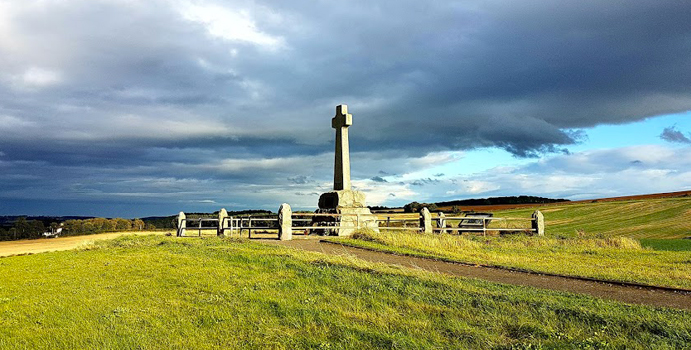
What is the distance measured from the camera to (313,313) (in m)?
7.43

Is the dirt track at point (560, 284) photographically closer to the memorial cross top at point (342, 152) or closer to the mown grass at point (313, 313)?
the mown grass at point (313, 313)

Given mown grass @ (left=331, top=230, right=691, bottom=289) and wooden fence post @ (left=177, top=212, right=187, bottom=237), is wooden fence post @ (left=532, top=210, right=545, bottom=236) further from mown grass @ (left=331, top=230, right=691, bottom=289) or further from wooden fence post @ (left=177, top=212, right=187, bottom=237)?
wooden fence post @ (left=177, top=212, right=187, bottom=237)

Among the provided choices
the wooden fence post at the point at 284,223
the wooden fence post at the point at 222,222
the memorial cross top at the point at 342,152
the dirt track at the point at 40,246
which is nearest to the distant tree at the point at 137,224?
the dirt track at the point at 40,246

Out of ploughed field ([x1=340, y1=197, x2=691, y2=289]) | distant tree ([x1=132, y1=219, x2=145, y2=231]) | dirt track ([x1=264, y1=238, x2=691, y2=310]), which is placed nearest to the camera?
dirt track ([x1=264, y1=238, x2=691, y2=310])

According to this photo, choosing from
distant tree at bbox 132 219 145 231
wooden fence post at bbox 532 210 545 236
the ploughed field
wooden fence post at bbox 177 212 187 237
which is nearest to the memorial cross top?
the ploughed field

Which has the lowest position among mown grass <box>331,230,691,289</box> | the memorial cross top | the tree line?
mown grass <box>331,230,691,289</box>

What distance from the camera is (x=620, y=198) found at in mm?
43438

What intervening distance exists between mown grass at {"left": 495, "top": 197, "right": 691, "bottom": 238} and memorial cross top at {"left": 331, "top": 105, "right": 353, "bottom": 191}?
1218 cm

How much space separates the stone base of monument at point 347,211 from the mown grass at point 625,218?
10801 millimetres

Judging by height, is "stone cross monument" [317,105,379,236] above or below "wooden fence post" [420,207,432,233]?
above

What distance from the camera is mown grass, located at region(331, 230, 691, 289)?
39.2ft

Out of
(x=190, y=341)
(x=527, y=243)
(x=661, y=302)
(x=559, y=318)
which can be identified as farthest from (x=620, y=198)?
(x=190, y=341)

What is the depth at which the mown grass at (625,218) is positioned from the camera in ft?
96.4

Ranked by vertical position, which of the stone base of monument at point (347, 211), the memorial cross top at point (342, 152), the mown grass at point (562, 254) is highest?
the memorial cross top at point (342, 152)
